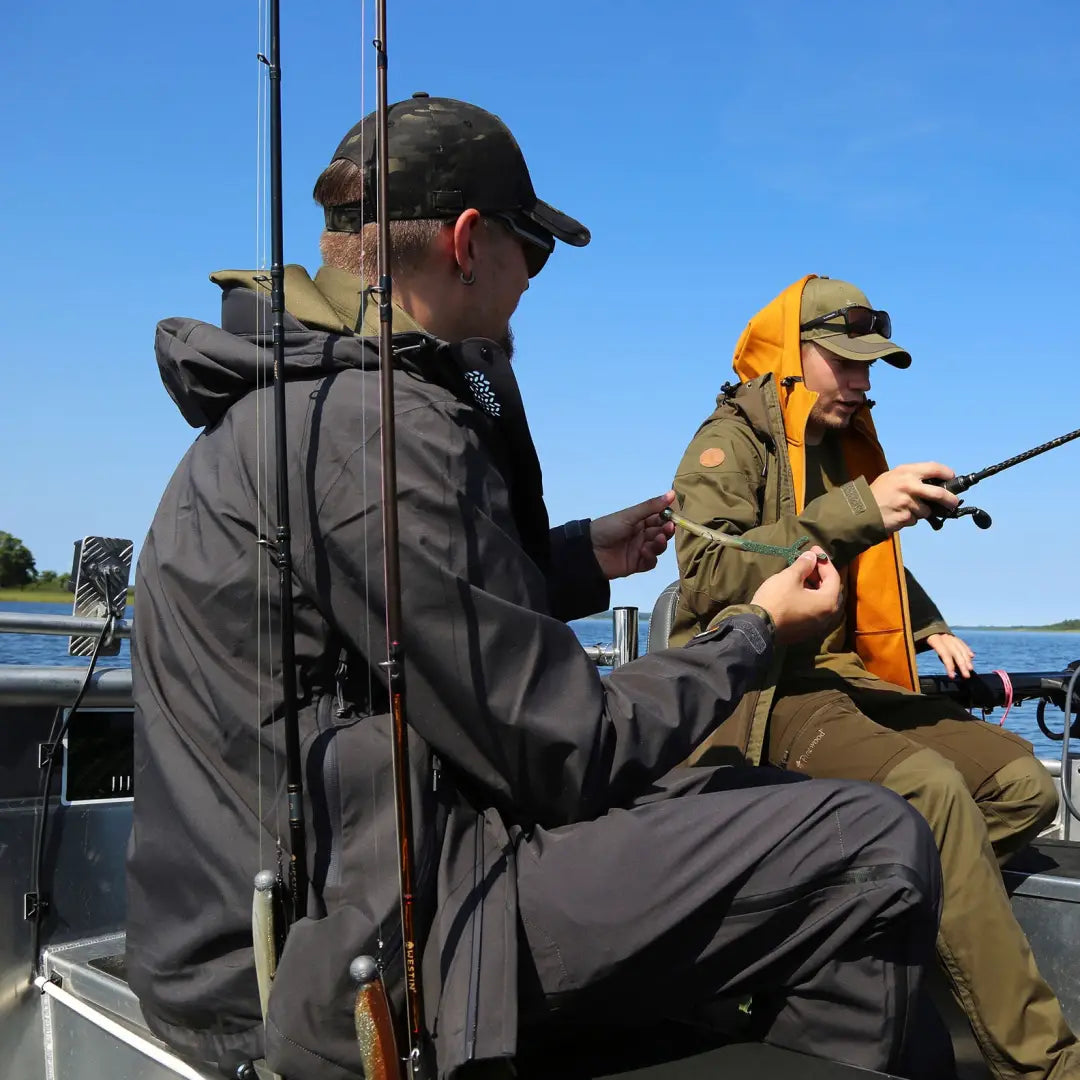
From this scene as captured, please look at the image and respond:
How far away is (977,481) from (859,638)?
2.74 feet

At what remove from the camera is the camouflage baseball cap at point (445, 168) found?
2.32 metres

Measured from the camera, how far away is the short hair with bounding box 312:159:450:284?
2.34 m

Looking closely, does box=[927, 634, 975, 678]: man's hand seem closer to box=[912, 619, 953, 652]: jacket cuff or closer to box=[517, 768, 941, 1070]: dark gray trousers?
box=[912, 619, 953, 652]: jacket cuff

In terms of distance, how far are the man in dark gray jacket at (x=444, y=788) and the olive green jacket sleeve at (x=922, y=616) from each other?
2.37 meters

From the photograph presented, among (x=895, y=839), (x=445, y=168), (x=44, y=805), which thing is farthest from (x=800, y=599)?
(x=44, y=805)

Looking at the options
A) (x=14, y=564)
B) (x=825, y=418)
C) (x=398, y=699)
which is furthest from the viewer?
(x=14, y=564)

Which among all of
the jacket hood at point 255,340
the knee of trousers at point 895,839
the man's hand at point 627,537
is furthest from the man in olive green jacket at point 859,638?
the jacket hood at point 255,340

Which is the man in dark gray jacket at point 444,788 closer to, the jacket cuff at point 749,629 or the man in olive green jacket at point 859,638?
the jacket cuff at point 749,629

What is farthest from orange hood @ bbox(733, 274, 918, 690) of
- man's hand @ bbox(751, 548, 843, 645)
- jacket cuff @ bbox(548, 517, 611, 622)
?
man's hand @ bbox(751, 548, 843, 645)

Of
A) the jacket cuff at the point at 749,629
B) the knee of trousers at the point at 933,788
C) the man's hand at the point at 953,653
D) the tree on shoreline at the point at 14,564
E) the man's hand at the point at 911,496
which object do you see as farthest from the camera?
the tree on shoreline at the point at 14,564

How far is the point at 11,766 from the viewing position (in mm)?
3168

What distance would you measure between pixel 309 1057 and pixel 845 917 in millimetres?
910

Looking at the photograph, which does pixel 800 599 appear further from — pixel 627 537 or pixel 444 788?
pixel 444 788

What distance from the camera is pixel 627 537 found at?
310 cm
